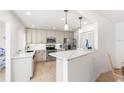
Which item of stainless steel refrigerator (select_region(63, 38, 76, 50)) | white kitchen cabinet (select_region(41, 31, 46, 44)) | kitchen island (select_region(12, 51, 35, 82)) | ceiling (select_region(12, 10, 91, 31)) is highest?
ceiling (select_region(12, 10, 91, 31))

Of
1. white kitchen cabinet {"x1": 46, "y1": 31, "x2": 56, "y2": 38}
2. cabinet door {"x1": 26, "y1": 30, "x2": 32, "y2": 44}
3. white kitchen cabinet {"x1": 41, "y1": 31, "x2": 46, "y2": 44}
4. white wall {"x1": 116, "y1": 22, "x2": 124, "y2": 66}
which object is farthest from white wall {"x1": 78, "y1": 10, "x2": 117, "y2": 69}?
cabinet door {"x1": 26, "y1": 30, "x2": 32, "y2": 44}

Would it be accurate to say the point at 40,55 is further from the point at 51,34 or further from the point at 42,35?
the point at 51,34

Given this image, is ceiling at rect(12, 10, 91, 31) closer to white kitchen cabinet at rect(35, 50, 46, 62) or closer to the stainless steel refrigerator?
white kitchen cabinet at rect(35, 50, 46, 62)

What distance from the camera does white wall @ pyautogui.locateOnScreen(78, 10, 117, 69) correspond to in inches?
127

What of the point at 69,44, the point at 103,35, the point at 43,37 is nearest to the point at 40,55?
the point at 43,37

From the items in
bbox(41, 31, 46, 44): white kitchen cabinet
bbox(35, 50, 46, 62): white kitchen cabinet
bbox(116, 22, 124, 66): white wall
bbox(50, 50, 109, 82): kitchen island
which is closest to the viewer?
bbox(50, 50, 109, 82): kitchen island

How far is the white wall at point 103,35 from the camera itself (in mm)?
3236

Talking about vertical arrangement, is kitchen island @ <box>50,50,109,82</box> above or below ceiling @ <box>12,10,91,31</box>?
below

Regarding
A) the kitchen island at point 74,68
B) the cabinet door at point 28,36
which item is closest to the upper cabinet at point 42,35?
the cabinet door at point 28,36
